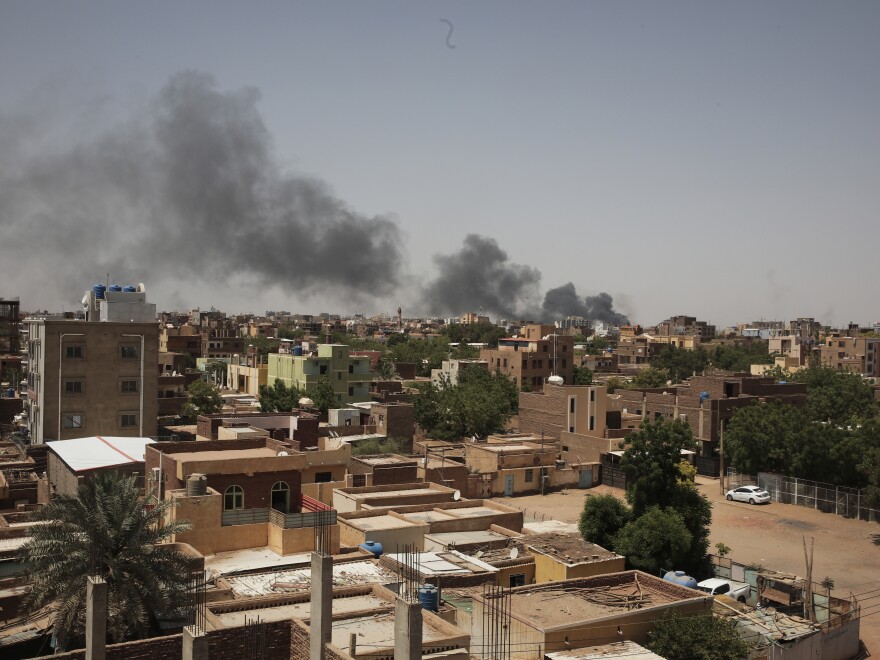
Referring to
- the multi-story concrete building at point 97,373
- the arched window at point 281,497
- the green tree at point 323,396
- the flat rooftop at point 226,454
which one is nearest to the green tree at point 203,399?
the green tree at point 323,396

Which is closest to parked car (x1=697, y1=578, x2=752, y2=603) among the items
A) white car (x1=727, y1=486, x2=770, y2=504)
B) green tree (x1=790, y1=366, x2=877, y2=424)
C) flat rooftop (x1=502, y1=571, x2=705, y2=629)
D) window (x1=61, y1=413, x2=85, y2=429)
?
flat rooftop (x1=502, y1=571, x2=705, y2=629)

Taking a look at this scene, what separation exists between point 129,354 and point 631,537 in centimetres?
2326

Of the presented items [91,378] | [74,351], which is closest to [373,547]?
[91,378]

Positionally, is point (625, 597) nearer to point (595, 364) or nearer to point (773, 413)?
point (773, 413)

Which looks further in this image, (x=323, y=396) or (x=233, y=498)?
(x=323, y=396)

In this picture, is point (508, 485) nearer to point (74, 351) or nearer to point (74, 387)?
point (74, 387)

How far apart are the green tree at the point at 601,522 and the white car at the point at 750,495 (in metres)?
12.8

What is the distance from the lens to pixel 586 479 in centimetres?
4194

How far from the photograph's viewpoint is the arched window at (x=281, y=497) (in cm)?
2073

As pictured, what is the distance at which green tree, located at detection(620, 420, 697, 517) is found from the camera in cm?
2820

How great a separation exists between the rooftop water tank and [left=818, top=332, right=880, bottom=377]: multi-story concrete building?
8885 cm

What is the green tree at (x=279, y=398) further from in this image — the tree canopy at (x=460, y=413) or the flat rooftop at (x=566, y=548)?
the flat rooftop at (x=566, y=548)

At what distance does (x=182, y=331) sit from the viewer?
97.9m

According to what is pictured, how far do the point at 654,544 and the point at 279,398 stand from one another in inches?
1245
